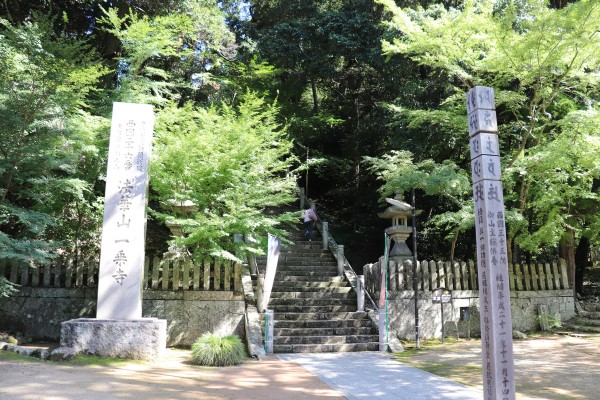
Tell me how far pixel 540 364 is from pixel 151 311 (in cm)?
860

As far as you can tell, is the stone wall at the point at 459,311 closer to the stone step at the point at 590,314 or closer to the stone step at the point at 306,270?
the stone step at the point at 590,314

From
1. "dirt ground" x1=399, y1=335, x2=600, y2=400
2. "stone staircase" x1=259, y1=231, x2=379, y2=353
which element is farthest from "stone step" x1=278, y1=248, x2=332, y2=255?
"dirt ground" x1=399, y1=335, x2=600, y2=400

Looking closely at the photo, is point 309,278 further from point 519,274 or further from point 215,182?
point 519,274


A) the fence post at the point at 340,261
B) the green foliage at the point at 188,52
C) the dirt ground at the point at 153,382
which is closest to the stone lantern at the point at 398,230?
the fence post at the point at 340,261

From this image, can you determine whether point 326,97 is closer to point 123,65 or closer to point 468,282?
point 123,65

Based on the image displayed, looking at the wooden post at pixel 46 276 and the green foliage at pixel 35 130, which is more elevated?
the green foliage at pixel 35 130

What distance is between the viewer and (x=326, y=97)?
78.4ft

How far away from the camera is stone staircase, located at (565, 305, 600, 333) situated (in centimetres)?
1261

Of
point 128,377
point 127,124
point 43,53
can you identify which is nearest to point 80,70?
point 43,53

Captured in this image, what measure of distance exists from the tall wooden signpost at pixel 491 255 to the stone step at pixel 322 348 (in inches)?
234

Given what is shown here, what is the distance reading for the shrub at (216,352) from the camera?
8.86 metres

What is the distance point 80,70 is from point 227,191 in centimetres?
500

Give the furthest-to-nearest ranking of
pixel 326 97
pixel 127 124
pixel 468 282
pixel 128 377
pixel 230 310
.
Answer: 1. pixel 326 97
2. pixel 468 282
3. pixel 230 310
4. pixel 127 124
5. pixel 128 377

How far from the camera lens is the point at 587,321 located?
1314 centimetres
